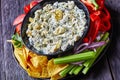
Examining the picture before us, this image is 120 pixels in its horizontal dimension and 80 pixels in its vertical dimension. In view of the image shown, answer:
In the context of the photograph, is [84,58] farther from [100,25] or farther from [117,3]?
[117,3]

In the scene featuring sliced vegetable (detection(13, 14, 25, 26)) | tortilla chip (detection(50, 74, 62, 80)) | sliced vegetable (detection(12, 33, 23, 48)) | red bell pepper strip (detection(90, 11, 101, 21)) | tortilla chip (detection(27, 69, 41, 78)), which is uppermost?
red bell pepper strip (detection(90, 11, 101, 21))

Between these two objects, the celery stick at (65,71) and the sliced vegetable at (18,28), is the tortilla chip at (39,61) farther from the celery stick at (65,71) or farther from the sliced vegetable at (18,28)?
the sliced vegetable at (18,28)

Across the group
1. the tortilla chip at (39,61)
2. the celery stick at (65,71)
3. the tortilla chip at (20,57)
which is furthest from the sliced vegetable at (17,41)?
the celery stick at (65,71)

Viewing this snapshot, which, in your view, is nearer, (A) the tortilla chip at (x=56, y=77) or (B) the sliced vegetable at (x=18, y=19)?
(A) the tortilla chip at (x=56, y=77)

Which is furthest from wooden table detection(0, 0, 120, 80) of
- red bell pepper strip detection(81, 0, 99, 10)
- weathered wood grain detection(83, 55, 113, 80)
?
red bell pepper strip detection(81, 0, 99, 10)

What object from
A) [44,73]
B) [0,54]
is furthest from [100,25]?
[0,54]

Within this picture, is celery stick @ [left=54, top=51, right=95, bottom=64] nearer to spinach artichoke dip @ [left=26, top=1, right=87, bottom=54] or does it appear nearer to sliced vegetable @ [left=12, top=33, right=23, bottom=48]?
spinach artichoke dip @ [left=26, top=1, right=87, bottom=54]
